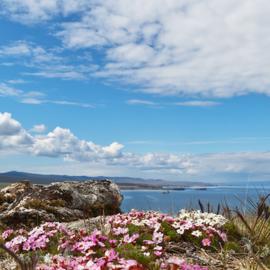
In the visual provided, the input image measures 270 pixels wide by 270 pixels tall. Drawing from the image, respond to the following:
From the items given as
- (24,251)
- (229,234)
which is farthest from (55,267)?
(229,234)

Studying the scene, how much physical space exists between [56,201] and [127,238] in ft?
25.3

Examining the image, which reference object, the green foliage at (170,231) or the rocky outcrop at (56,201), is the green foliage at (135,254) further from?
the rocky outcrop at (56,201)

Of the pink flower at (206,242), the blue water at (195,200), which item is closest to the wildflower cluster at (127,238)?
the pink flower at (206,242)

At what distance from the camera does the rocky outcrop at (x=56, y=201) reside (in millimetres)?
14656

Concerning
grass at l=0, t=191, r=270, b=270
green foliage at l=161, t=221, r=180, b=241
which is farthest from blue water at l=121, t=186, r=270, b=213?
green foliage at l=161, t=221, r=180, b=241

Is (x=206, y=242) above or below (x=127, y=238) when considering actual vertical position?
below

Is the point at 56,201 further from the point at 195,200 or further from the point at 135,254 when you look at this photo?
the point at 135,254

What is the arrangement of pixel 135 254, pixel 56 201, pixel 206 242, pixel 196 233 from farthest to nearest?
pixel 56 201 → pixel 196 233 → pixel 206 242 → pixel 135 254

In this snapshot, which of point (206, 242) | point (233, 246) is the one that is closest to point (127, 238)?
point (206, 242)

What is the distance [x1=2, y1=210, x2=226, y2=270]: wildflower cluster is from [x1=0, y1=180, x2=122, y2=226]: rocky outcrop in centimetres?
315

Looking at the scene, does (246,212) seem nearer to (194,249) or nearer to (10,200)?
(194,249)

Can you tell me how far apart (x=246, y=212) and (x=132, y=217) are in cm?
447

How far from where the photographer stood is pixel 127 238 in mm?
8406

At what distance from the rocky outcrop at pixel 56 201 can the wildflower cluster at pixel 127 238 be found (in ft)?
10.3
